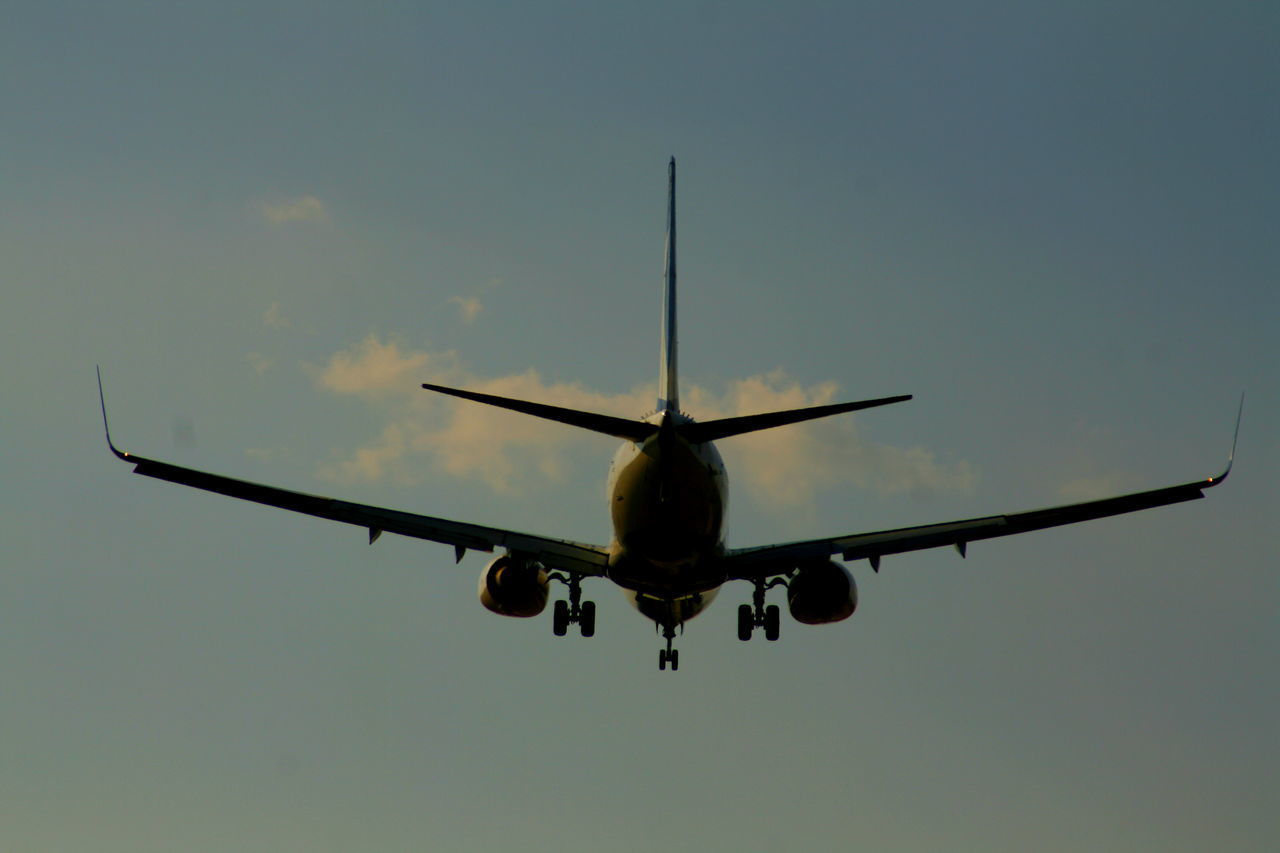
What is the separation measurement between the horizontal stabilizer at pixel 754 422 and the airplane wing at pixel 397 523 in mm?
6743

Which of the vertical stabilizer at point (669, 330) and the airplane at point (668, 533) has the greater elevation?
the vertical stabilizer at point (669, 330)

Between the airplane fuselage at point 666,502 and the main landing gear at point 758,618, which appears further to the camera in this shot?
the main landing gear at point 758,618

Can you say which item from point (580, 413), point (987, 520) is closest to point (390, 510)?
point (580, 413)

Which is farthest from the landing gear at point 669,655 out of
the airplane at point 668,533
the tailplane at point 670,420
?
the tailplane at point 670,420

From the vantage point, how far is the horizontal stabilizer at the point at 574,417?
26.0 m

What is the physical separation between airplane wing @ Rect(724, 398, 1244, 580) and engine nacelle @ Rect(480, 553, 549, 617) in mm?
4917

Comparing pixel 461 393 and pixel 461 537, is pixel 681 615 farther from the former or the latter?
pixel 461 393

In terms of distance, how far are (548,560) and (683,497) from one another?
693cm

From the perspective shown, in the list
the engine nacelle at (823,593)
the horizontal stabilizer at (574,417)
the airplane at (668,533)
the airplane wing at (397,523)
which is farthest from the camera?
the engine nacelle at (823,593)

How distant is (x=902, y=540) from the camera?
1371 inches

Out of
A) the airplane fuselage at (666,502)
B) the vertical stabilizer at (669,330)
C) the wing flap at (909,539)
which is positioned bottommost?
the airplane fuselage at (666,502)

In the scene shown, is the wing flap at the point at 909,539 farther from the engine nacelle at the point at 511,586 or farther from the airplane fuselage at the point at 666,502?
the engine nacelle at the point at 511,586

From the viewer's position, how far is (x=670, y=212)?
41375mm

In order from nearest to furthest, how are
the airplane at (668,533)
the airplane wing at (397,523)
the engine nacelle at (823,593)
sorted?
the airplane at (668,533) → the airplane wing at (397,523) → the engine nacelle at (823,593)
